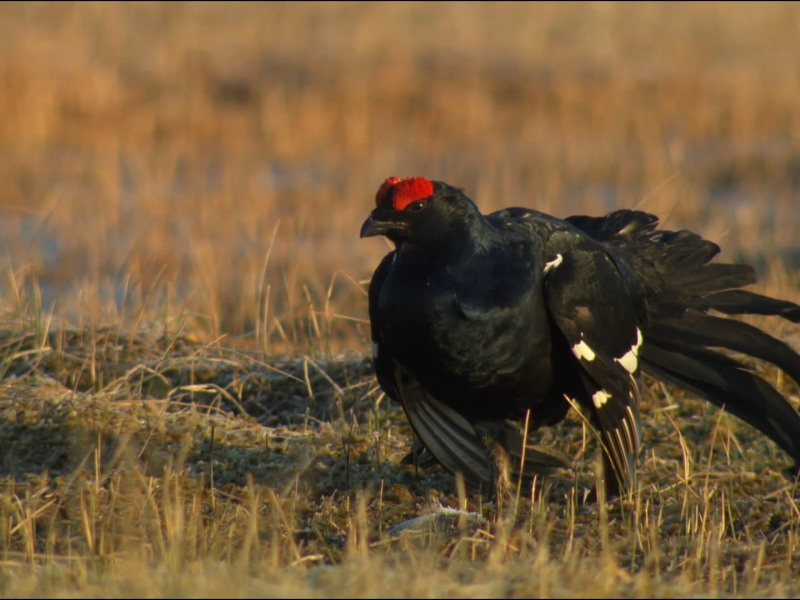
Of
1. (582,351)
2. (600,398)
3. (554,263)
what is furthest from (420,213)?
(600,398)

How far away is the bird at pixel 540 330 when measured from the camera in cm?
395

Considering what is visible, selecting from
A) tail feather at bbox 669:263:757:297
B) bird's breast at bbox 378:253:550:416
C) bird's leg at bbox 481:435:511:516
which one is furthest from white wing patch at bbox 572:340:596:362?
tail feather at bbox 669:263:757:297

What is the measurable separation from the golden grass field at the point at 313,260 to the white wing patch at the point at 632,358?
0.43m

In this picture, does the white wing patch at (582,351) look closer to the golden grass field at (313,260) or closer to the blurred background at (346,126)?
the golden grass field at (313,260)

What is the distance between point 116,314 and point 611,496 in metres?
3.01

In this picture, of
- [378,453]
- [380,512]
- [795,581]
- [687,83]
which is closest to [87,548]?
[380,512]

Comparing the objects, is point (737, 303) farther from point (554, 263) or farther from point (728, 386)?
point (554, 263)

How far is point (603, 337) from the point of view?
4.21 meters

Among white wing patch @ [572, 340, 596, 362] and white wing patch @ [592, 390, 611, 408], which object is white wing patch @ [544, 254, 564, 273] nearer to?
white wing patch @ [572, 340, 596, 362]

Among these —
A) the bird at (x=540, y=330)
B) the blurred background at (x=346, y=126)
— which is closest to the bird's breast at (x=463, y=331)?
the bird at (x=540, y=330)

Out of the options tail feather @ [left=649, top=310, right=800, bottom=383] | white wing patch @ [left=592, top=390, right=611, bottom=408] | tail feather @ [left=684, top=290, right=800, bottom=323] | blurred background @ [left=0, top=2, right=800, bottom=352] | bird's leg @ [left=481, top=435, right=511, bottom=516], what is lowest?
bird's leg @ [left=481, top=435, right=511, bottom=516]

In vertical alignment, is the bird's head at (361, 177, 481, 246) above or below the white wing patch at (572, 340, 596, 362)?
above

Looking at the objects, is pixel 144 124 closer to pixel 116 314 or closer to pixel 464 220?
pixel 116 314

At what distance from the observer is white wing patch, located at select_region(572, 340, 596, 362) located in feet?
13.5
